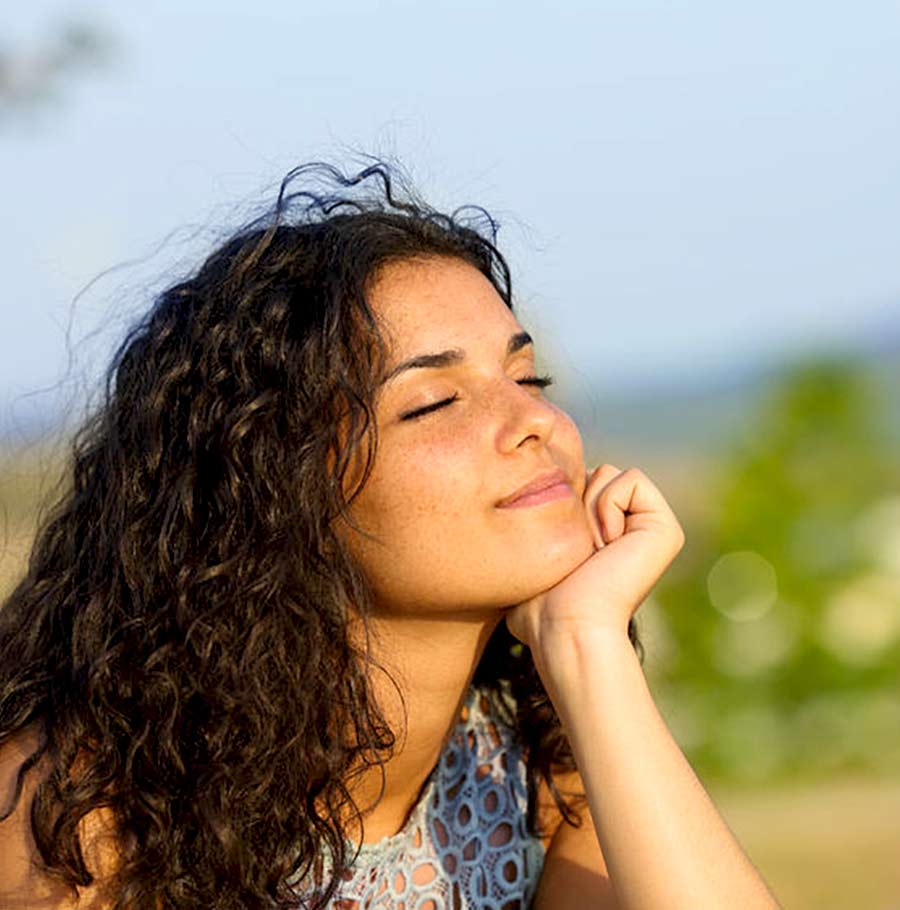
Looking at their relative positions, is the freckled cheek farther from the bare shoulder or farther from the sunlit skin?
the bare shoulder

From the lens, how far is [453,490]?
3.20 m

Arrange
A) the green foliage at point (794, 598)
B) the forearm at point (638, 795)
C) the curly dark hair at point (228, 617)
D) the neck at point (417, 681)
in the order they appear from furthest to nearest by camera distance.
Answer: the green foliage at point (794, 598), the neck at point (417, 681), the curly dark hair at point (228, 617), the forearm at point (638, 795)

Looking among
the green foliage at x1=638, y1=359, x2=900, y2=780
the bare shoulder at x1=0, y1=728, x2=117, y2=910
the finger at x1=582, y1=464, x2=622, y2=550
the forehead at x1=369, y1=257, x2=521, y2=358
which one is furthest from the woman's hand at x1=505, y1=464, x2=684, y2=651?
the green foliage at x1=638, y1=359, x2=900, y2=780

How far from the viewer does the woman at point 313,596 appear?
10.6 feet

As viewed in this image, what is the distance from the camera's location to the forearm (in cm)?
317

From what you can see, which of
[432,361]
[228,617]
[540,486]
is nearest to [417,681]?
[228,617]

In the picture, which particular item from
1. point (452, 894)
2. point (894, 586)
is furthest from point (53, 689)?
point (894, 586)

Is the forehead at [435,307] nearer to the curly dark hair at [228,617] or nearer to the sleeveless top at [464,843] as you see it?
the curly dark hair at [228,617]

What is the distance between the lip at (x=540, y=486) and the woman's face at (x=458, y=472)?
0.04ft

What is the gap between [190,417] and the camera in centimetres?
343

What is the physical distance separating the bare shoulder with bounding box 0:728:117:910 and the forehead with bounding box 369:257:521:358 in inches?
41.8

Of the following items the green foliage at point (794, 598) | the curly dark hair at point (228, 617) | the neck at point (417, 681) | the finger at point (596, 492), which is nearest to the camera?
the curly dark hair at point (228, 617)

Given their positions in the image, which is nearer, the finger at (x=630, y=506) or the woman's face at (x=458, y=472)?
the woman's face at (x=458, y=472)

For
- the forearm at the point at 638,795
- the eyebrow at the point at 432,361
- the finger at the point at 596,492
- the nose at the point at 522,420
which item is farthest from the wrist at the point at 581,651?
the eyebrow at the point at 432,361
